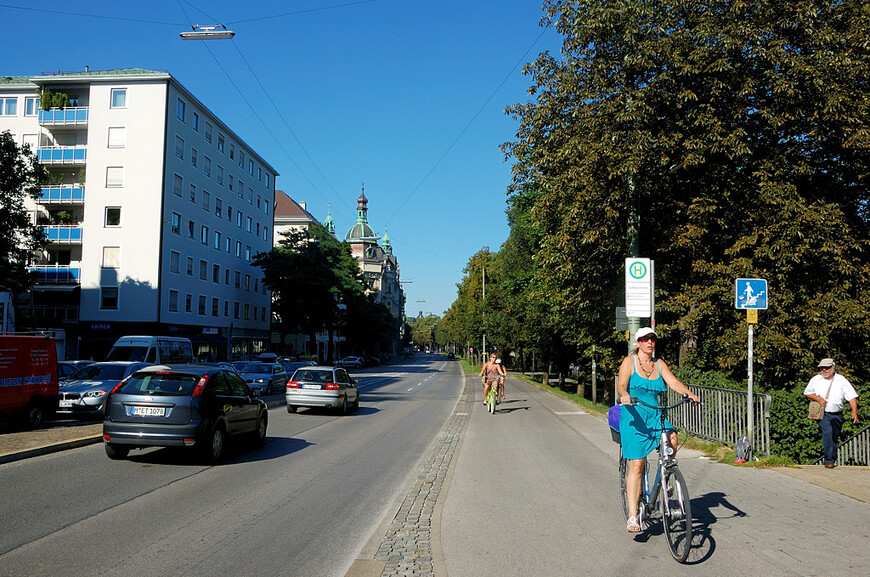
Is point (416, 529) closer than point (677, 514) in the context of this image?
No

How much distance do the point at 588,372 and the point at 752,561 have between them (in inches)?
1140

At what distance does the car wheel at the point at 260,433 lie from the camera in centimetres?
1309

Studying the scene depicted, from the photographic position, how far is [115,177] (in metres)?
48.5

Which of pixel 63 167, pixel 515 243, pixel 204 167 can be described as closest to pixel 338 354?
pixel 204 167

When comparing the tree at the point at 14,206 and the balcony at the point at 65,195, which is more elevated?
the balcony at the point at 65,195

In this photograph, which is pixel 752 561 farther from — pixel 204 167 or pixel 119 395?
pixel 204 167

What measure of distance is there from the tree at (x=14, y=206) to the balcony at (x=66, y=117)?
52.9ft

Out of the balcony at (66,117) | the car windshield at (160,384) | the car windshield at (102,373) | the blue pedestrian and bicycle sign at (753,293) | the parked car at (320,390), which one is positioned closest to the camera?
the car windshield at (160,384)

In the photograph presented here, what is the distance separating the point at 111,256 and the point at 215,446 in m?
42.2

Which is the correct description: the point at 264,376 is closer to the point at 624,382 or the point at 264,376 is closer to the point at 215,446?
the point at 215,446

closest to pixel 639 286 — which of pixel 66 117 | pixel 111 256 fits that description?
pixel 111 256

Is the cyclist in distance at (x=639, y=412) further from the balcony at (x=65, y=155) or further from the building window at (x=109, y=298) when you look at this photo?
the balcony at (x=65, y=155)

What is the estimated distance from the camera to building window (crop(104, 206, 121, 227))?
1901 inches

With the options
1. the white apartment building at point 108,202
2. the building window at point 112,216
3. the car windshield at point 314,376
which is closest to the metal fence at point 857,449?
the car windshield at point 314,376
